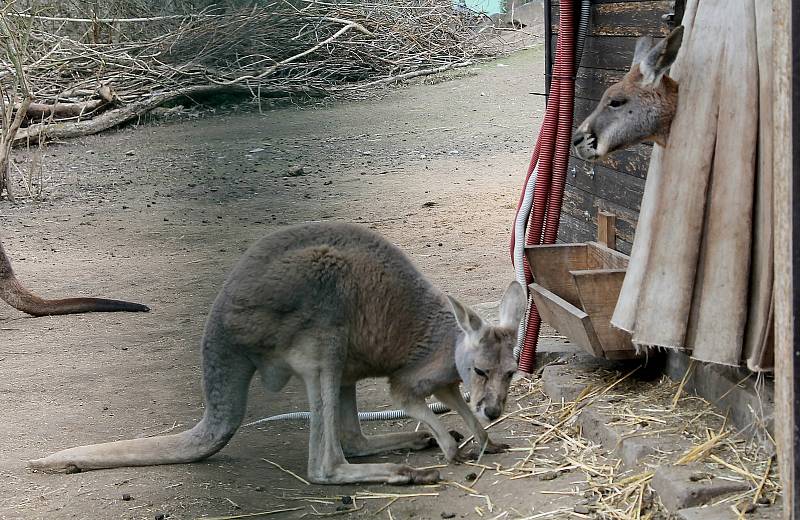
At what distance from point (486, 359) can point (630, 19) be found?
1637 mm

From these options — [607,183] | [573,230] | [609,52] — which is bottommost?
[573,230]

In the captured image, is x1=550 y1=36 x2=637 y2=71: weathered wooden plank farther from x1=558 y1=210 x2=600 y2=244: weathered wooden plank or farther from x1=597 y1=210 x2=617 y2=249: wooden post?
x1=558 y1=210 x2=600 y2=244: weathered wooden plank

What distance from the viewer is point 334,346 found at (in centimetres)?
359

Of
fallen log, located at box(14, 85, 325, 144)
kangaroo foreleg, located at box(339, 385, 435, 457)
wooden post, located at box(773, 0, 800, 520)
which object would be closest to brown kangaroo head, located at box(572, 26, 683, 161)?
wooden post, located at box(773, 0, 800, 520)

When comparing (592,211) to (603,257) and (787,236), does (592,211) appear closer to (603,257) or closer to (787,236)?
(603,257)

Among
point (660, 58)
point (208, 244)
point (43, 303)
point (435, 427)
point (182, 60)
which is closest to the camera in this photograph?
point (660, 58)

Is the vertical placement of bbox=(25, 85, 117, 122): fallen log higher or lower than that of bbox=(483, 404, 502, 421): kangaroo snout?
higher

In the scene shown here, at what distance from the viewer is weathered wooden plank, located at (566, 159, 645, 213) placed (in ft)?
13.7

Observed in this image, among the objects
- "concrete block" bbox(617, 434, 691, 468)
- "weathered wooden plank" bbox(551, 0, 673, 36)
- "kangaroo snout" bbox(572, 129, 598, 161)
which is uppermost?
"weathered wooden plank" bbox(551, 0, 673, 36)

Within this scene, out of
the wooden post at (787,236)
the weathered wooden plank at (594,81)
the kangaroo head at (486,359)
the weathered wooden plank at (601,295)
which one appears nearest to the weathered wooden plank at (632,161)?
the weathered wooden plank at (594,81)

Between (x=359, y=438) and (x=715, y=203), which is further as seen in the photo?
(x=359, y=438)

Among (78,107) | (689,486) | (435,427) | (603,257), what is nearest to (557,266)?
(603,257)

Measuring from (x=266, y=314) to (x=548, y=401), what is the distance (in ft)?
4.24

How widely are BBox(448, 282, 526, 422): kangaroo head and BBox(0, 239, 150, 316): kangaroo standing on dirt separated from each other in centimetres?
267
